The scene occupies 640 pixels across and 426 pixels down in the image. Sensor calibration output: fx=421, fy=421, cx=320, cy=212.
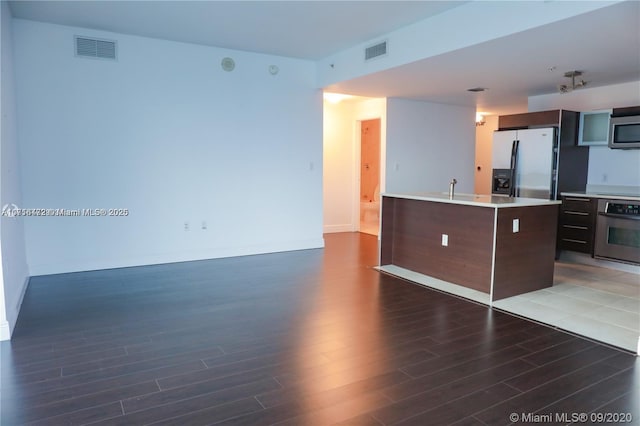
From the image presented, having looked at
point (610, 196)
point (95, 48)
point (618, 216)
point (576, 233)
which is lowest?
point (576, 233)

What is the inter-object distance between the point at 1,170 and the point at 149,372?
1984mm

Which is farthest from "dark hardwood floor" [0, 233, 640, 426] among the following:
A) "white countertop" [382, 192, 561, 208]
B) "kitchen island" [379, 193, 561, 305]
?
"white countertop" [382, 192, 561, 208]

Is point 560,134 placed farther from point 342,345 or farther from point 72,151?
point 72,151

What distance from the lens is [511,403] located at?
2.17m

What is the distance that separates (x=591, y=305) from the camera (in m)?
3.71

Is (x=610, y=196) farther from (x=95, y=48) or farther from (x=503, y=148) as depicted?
(x=95, y=48)

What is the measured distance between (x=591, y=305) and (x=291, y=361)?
2.80 m

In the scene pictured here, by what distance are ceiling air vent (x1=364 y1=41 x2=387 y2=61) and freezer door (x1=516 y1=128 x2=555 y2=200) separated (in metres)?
2.52

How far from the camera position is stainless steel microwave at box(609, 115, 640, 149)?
16.4ft

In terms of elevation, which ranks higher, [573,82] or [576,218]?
[573,82]

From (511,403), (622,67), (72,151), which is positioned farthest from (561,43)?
(72,151)

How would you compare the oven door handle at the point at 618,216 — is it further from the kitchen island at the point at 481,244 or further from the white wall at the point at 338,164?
the white wall at the point at 338,164

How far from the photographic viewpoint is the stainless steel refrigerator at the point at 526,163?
5.59 meters

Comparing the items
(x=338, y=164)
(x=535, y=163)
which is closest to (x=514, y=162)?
(x=535, y=163)
